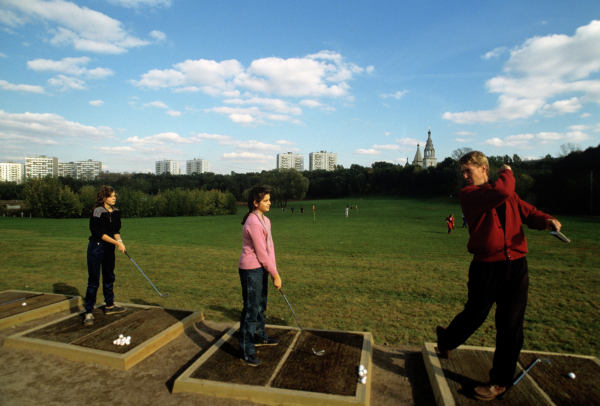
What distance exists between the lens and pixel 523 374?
348cm

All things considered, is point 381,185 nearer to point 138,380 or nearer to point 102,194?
point 102,194

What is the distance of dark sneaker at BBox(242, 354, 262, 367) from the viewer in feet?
12.8

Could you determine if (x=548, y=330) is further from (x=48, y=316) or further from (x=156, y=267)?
(x=156, y=267)

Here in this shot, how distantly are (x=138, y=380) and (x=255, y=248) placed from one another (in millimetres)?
2000

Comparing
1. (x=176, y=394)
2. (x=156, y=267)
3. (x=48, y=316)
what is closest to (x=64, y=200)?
(x=156, y=267)

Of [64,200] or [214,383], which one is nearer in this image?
[214,383]

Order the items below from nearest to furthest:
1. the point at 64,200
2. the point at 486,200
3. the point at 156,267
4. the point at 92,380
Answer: the point at 486,200
the point at 92,380
the point at 156,267
the point at 64,200

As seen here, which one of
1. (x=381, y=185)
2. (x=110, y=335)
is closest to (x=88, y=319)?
(x=110, y=335)

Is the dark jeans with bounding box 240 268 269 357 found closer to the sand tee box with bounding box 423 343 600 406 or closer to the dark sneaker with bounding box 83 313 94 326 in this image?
the sand tee box with bounding box 423 343 600 406

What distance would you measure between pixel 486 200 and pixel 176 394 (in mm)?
3769

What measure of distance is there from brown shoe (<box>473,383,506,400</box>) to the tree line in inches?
2247

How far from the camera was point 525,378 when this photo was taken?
3.51m

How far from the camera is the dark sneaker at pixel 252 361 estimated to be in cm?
391

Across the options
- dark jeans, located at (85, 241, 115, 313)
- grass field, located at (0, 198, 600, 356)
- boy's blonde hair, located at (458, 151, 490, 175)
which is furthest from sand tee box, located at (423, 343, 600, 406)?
dark jeans, located at (85, 241, 115, 313)
